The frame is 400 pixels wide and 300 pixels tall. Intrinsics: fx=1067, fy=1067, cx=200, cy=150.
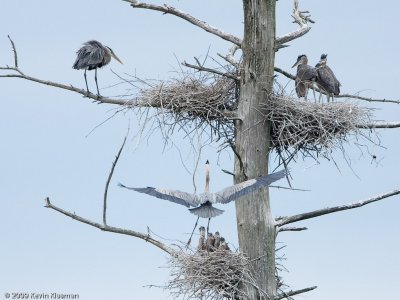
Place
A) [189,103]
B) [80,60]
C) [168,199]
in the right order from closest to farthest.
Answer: [168,199]
[189,103]
[80,60]

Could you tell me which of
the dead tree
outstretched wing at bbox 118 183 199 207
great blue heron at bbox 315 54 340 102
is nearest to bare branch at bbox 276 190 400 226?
the dead tree

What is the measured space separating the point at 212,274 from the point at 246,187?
893 mm

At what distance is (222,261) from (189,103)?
1.63 metres

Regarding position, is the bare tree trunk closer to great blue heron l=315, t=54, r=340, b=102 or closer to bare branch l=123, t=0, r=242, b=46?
bare branch l=123, t=0, r=242, b=46

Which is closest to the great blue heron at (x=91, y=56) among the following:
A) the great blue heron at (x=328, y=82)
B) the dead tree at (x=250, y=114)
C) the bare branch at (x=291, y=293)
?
the dead tree at (x=250, y=114)

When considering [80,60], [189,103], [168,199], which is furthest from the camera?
[80,60]

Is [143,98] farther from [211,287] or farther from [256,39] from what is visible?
[211,287]

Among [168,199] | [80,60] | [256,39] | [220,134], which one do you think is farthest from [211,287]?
[80,60]

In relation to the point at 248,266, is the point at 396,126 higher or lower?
higher

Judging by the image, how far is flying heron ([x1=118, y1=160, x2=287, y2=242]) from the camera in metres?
9.83

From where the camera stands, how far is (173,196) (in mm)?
9930

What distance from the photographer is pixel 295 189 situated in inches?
408

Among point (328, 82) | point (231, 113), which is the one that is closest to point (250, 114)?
point (231, 113)

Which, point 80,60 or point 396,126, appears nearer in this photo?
point 396,126
